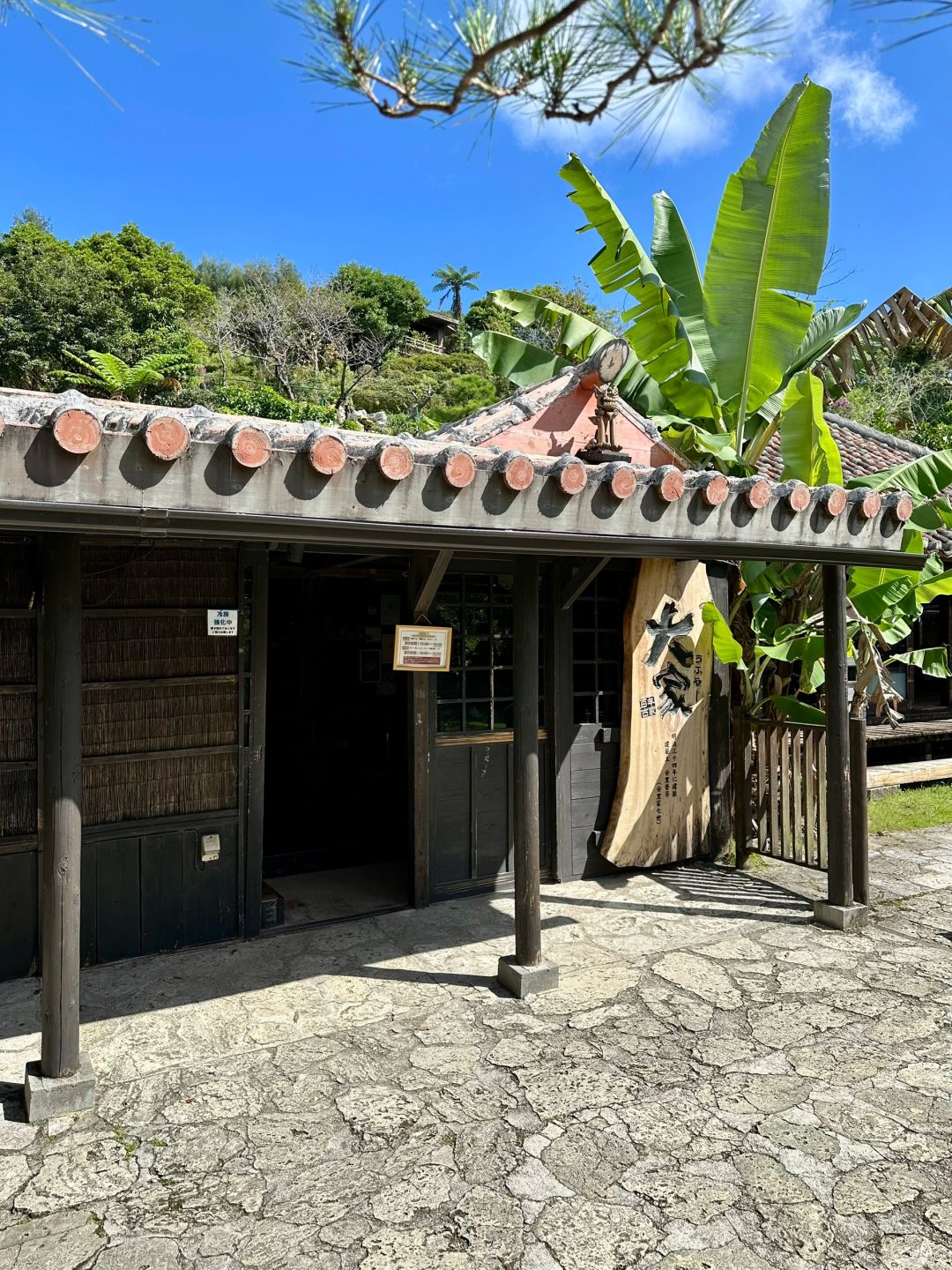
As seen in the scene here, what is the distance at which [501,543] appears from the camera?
3.73 metres

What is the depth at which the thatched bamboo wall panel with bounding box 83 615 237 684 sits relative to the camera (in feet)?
15.2

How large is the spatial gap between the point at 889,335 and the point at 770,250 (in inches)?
441

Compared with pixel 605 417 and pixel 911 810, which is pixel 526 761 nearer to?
pixel 605 417

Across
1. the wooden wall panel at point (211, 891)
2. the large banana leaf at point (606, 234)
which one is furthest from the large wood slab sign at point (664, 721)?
the wooden wall panel at point (211, 891)

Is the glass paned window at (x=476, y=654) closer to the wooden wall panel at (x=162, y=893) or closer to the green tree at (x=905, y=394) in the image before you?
the wooden wall panel at (x=162, y=893)

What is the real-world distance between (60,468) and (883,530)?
4439 millimetres

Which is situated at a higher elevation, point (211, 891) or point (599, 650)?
point (599, 650)

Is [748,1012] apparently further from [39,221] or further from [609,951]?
[39,221]

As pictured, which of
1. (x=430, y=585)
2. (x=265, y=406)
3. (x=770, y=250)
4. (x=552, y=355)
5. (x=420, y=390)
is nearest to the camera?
(x=430, y=585)

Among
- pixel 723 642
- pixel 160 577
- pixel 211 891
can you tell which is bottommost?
pixel 211 891

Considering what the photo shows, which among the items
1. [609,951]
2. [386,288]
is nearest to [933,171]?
[609,951]

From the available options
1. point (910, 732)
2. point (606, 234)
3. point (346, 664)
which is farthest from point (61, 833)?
point (910, 732)

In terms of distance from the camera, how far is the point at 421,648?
5102mm

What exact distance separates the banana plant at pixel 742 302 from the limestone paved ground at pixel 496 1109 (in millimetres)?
3710
